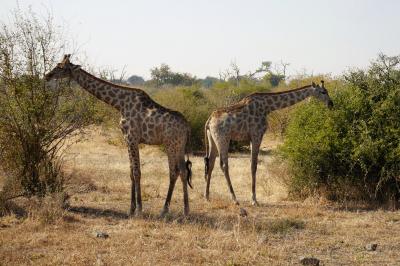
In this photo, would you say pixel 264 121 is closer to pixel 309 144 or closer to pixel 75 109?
pixel 309 144

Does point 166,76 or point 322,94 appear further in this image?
point 166,76

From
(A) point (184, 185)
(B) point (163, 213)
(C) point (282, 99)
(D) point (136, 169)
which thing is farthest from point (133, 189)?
(C) point (282, 99)

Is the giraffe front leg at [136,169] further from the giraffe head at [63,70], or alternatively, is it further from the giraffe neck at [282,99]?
the giraffe neck at [282,99]

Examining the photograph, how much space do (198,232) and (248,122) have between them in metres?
4.10

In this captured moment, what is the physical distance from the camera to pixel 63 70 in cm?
970

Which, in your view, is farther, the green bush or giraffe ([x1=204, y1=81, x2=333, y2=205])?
giraffe ([x1=204, y1=81, x2=333, y2=205])

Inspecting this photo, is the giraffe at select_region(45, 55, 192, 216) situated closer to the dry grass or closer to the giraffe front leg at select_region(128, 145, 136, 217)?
the giraffe front leg at select_region(128, 145, 136, 217)

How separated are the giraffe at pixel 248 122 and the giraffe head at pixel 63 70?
132 inches

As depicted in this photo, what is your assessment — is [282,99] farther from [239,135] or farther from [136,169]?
[136,169]

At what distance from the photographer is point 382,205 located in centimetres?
1075

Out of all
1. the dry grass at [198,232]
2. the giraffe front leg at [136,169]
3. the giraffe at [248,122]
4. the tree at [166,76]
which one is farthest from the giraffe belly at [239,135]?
the tree at [166,76]

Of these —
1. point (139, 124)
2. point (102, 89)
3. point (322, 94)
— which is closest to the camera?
point (139, 124)

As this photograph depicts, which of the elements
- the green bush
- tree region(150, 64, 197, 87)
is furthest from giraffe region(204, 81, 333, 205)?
tree region(150, 64, 197, 87)

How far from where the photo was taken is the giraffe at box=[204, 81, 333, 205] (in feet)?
37.4
